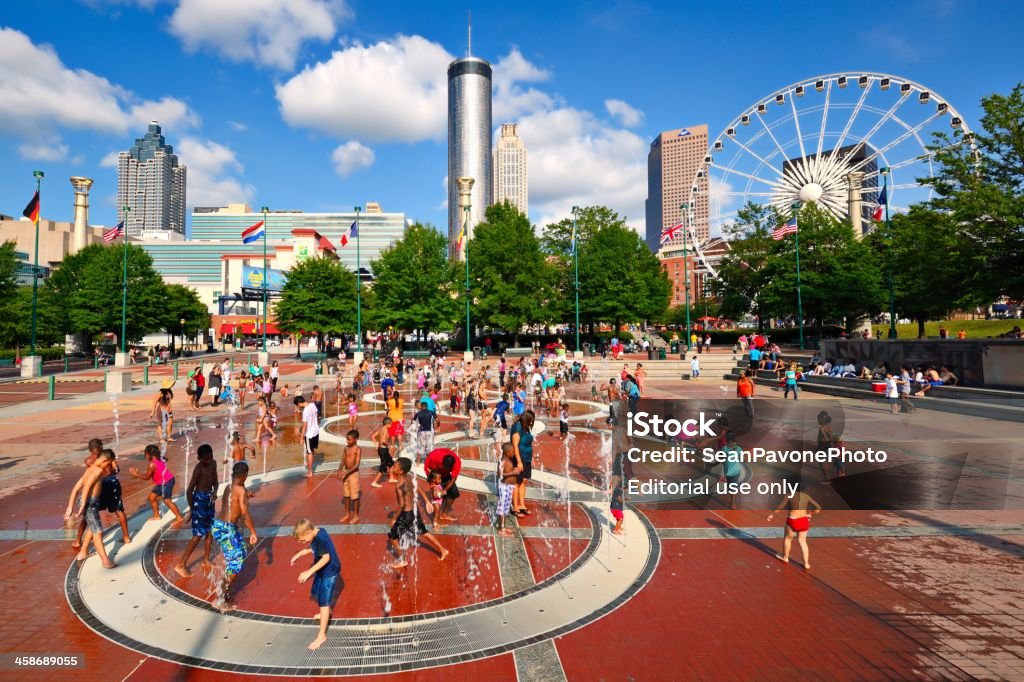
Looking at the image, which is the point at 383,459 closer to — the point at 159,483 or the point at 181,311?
the point at 159,483

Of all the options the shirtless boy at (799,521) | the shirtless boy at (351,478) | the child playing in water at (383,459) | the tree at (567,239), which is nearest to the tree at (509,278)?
the tree at (567,239)

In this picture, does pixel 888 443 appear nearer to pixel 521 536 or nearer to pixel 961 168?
pixel 521 536

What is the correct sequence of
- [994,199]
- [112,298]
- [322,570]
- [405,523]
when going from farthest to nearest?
[112,298] < [994,199] < [405,523] < [322,570]

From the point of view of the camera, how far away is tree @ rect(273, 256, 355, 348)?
52969mm

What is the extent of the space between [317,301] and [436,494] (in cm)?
4822

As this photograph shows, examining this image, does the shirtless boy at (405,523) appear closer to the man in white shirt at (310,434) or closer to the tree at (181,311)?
the man in white shirt at (310,434)

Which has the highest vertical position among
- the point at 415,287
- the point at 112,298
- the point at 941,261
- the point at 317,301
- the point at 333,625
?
the point at 415,287

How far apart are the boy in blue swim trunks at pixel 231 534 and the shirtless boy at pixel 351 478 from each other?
1.81m

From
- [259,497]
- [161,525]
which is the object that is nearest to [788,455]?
[259,497]

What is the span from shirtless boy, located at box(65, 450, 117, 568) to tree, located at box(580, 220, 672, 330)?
4789cm

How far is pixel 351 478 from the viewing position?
906 cm

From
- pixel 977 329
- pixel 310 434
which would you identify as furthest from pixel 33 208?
pixel 977 329

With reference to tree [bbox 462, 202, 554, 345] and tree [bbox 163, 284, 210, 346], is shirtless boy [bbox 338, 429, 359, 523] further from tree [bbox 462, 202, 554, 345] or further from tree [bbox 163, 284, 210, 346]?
tree [bbox 163, 284, 210, 346]

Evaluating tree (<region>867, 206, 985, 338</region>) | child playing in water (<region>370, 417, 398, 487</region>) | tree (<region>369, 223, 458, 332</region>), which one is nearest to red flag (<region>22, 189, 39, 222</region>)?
tree (<region>369, 223, 458, 332</region>)
